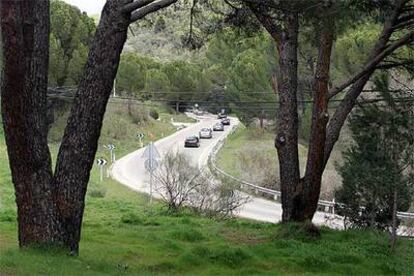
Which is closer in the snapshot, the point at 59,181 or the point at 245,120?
the point at 59,181

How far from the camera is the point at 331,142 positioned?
1169 cm

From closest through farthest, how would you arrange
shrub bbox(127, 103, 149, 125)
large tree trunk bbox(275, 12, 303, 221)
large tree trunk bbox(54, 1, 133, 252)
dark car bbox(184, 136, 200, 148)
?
1. large tree trunk bbox(54, 1, 133, 252)
2. large tree trunk bbox(275, 12, 303, 221)
3. dark car bbox(184, 136, 200, 148)
4. shrub bbox(127, 103, 149, 125)

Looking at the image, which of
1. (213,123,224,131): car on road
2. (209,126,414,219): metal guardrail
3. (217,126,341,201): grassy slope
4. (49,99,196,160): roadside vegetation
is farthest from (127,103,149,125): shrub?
(209,126,414,219): metal guardrail

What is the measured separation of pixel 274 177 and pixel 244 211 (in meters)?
5.82

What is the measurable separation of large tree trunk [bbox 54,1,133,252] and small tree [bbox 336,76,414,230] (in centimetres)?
527

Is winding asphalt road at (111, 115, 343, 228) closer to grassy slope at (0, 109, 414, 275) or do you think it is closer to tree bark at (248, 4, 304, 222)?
tree bark at (248, 4, 304, 222)

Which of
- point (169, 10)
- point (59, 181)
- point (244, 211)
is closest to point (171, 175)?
point (244, 211)

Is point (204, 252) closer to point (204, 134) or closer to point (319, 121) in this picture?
point (319, 121)

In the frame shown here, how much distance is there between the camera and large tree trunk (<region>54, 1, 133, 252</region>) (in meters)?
7.50

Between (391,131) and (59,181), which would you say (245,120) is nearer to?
(391,131)

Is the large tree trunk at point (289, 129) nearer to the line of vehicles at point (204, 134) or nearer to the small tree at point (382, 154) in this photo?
the small tree at point (382, 154)

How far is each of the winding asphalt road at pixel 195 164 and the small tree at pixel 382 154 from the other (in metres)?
3.83

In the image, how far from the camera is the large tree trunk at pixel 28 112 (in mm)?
6629

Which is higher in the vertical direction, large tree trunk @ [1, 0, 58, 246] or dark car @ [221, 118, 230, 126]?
large tree trunk @ [1, 0, 58, 246]
